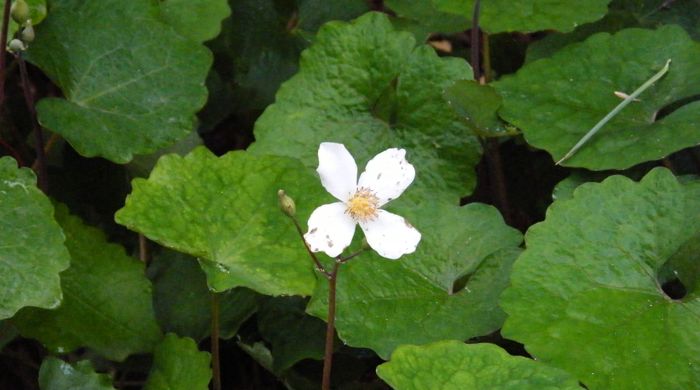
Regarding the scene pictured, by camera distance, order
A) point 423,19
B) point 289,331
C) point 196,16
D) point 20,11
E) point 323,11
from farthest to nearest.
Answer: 1. point 323,11
2. point 423,19
3. point 196,16
4. point 289,331
5. point 20,11

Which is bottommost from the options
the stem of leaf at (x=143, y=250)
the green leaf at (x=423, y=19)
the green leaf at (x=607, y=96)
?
the stem of leaf at (x=143, y=250)

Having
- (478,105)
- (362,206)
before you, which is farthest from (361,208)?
(478,105)

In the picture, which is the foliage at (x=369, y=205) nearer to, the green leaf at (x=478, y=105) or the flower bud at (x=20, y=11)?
the green leaf at (x=478, y=105)

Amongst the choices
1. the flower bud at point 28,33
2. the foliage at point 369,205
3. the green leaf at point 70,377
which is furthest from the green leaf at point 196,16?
the green leaf at point 70,377

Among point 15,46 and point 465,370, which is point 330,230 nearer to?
point 465,370

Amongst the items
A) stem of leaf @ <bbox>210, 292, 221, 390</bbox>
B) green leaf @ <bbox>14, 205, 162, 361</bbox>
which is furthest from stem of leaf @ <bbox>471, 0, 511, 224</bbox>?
green leaf @ <bbox>14, 205, 162, 361</bbox>

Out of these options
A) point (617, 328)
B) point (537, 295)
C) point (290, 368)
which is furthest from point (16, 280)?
point (617, 328)

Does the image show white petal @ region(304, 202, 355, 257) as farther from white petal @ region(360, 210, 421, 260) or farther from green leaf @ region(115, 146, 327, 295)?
green leaf @ region(115, 146, 327, 295)
